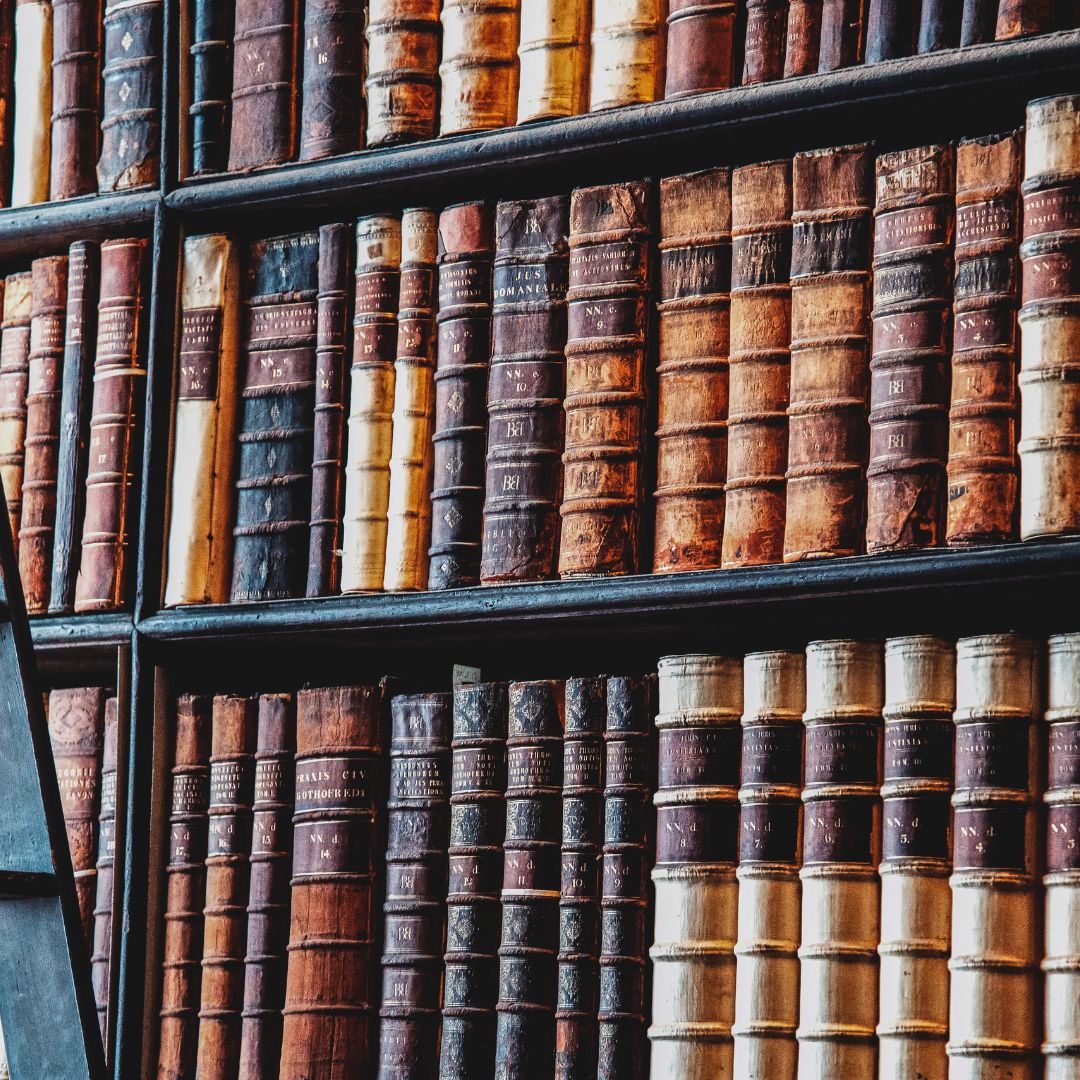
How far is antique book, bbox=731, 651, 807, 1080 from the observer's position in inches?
56.2

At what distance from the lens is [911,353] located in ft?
4.79

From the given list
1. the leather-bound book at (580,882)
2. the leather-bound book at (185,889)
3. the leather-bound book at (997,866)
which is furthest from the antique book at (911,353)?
the leather-bound book at (185,889)

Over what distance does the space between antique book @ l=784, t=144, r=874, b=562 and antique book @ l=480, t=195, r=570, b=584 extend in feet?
0.69

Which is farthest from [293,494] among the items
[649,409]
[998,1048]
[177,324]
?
[998,1048]

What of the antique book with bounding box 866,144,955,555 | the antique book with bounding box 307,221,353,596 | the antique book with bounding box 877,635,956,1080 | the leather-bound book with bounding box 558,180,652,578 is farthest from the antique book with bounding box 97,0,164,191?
the antique book with bounding box 877,635,956,1080

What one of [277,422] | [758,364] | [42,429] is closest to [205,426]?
[277,422]

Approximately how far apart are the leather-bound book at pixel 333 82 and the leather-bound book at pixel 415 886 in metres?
0.52

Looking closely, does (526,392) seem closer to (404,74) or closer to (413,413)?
(413,413)

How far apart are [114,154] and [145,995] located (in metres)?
0.79

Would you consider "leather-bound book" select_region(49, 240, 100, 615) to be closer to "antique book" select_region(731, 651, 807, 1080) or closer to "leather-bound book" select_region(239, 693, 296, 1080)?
"leather-bound book" select_region(239, 693, 296, 1080)

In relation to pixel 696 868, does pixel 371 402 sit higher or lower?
higher

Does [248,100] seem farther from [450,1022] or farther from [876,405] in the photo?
[450,1022]

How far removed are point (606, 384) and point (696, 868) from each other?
0.41m

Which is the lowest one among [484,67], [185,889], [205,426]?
[185,889]
